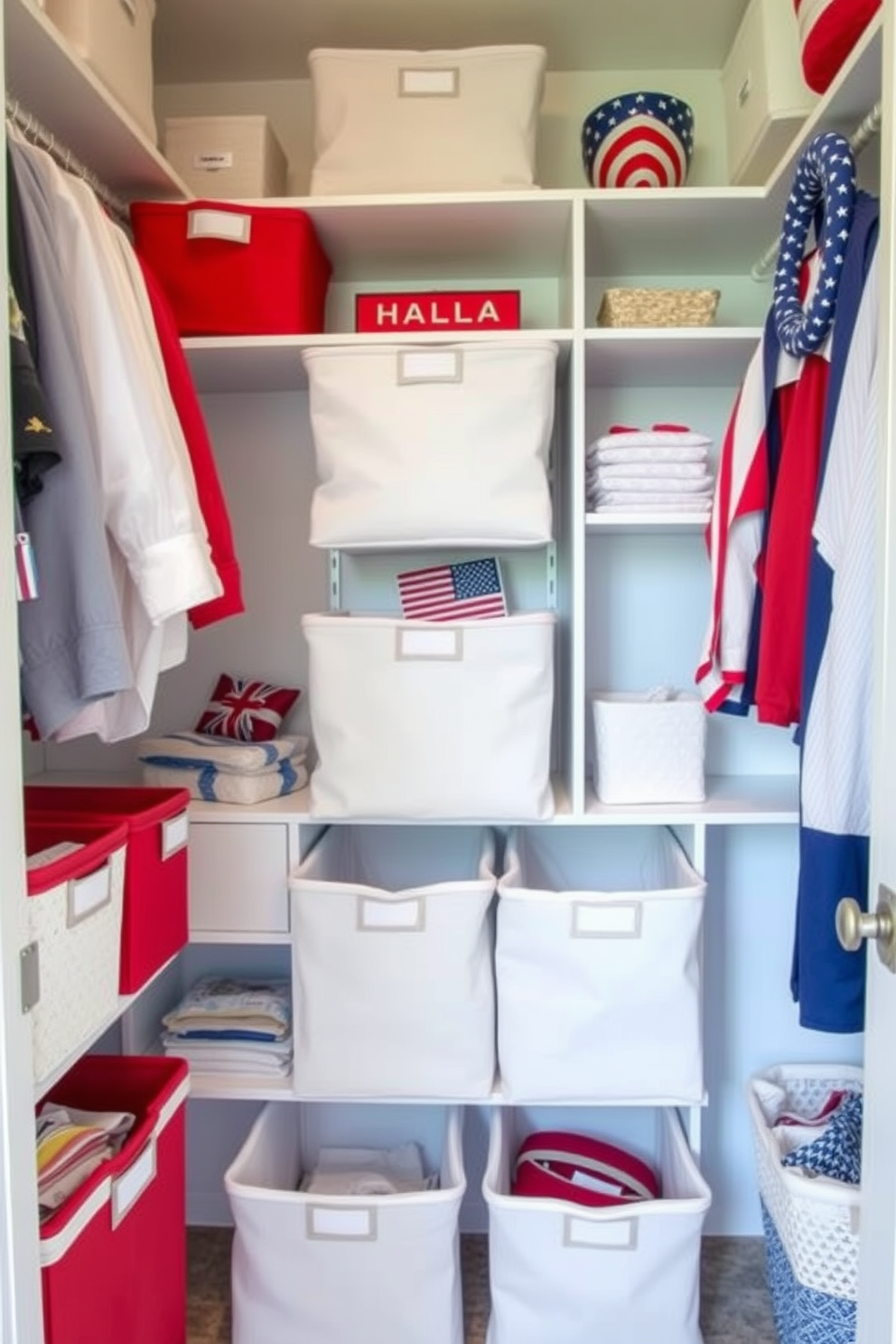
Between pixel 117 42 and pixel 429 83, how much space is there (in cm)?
54

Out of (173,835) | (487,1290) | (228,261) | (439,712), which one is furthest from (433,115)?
(487,1290)

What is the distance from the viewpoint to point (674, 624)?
208 cm

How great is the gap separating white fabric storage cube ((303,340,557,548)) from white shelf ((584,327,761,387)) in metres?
0.16

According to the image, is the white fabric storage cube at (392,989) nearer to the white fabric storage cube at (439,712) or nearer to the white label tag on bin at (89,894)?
the white fabric storage cube at (439,712)

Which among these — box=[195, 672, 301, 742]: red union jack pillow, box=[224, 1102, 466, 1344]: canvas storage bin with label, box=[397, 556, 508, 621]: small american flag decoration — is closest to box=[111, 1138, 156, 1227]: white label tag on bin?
box=[224, 1102, 466, 1344]: canvas storage bin with label

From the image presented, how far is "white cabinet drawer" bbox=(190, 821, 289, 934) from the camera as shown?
1786 mm

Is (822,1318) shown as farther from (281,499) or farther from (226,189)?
(226,189)

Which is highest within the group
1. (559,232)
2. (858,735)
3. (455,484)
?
(559,232)

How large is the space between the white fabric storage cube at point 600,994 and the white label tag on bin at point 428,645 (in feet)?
1.39

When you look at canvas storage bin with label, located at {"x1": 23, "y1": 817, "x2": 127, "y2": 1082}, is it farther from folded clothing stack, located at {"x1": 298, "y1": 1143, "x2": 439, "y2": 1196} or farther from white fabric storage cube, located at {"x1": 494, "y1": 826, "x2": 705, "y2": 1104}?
folded clothing stack, located at {"x1": 298, "y1": 1143, "x2": 439, "y2": 1196}

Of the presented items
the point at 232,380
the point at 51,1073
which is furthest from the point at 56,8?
the point at 51,1073

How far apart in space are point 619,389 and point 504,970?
1221 mm

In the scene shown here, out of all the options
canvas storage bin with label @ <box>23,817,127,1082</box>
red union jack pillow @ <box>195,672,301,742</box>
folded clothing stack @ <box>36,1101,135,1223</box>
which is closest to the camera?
canvas storage bin with label @ <box>23,817,127,1082</box>

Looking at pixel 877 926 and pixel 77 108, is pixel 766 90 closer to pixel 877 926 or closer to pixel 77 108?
pixel 77 108
